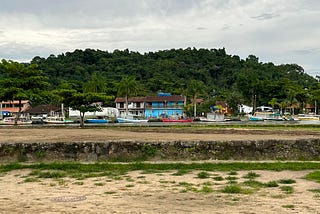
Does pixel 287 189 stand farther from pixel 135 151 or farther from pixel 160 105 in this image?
pixel 160 105

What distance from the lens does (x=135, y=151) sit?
19.6 m

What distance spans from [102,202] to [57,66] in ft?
414

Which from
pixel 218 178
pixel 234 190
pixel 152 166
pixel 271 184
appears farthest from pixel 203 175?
pixel 152 166

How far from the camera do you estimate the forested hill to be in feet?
310

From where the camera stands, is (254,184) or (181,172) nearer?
(254,184)

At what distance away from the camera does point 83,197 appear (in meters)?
11.0

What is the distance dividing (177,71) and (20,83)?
94412 mm

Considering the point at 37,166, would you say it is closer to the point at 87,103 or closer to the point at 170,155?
the point at 170,155

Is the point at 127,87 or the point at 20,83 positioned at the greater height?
the point at 127,87

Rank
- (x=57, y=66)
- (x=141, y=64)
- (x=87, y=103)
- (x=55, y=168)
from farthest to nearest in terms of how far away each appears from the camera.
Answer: (x=141, y=64) < (x=57, y=66) < (x=87, y=103) < (x=55, y=168)

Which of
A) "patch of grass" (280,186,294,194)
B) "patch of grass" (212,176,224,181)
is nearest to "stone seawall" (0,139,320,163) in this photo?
"patch of grass" (212,176,224,181)

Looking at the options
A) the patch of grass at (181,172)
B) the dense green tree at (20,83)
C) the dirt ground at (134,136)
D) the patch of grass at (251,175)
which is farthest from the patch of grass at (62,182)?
the dense green tree at (20,83)

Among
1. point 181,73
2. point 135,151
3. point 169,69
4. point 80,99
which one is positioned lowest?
point 135,151

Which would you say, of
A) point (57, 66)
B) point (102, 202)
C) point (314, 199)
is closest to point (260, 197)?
point (314, 199)
